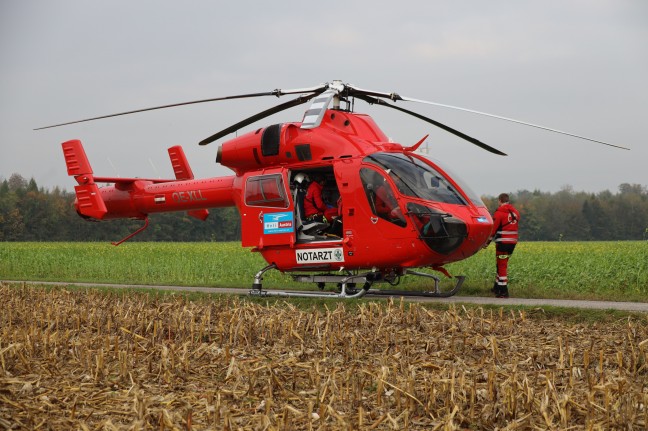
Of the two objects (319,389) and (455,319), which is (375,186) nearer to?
(455,319)

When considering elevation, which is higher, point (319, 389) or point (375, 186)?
point (375, 186)

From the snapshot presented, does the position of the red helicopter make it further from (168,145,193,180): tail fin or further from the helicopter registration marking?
(168,145,193,180): tail fin

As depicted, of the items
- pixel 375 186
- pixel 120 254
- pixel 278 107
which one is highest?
pixel 278 107

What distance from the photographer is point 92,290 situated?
54.5ft

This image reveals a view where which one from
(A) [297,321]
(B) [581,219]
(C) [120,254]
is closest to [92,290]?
(A) [297,321]

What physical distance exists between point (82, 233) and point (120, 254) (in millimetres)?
33116

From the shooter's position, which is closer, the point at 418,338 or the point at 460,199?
the point at 418,338

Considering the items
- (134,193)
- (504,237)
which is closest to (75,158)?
(134,193)

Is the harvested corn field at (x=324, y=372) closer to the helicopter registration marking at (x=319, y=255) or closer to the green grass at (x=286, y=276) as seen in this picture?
the helicopter registration marking at (x=319, y=255)

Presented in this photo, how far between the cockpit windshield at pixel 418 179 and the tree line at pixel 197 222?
44.0 meters

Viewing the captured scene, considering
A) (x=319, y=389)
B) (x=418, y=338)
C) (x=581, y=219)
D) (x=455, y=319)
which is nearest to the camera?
(x=319, y=389)

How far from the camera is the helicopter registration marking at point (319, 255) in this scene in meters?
15.2

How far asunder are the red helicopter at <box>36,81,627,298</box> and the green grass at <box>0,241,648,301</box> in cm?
274

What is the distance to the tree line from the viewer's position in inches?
2480
